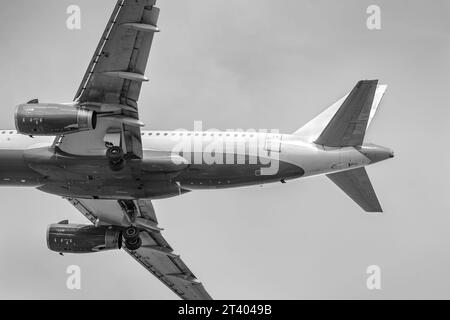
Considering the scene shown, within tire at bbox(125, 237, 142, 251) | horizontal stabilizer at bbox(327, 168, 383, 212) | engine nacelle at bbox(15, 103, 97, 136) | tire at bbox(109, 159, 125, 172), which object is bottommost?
tire at bbox(125, 237, 142, 251)

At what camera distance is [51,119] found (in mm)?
51625

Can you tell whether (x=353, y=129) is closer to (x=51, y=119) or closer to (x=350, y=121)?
(x=350, y=121)

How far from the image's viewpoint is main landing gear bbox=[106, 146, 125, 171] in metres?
54.2

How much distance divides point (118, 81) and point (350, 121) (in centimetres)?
1259

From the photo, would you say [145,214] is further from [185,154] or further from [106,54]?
[106,54]

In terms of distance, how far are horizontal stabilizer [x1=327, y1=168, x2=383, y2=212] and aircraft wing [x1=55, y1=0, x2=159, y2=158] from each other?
11.7 metres

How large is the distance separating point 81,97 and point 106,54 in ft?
10.0

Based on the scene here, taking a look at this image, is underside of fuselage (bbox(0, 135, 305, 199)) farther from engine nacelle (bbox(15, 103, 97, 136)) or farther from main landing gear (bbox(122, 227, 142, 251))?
main landing gear (bbox(122, 227, 142, 251))

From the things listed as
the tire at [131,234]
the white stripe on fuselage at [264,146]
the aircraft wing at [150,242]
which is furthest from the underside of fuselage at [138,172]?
the aircraft wing at [150,242]

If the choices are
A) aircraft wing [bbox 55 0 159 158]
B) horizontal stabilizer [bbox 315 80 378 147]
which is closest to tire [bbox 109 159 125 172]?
aircraft wing [bbox 55 0 159 158]

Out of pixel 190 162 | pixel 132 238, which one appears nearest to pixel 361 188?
pixel 190 162

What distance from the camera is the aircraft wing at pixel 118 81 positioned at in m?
49.4

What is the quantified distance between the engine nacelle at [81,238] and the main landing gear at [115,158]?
854cm

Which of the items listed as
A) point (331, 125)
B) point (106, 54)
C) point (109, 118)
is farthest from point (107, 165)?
point (331, 125)
